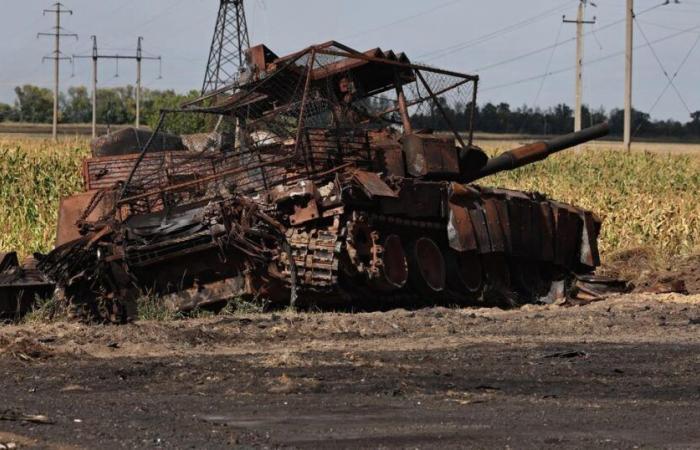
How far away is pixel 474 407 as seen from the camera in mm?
7309

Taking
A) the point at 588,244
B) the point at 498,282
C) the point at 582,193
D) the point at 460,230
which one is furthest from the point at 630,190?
the point at 460,230

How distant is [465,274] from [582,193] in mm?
11691

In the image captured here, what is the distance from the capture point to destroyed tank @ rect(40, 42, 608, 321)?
13.3 m

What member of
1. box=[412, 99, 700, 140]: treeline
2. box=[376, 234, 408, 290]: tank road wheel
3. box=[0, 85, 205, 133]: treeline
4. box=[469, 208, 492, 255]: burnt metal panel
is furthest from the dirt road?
box=[0, 85, 205, 133]: treeline

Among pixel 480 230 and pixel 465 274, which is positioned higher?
pixel 480 230

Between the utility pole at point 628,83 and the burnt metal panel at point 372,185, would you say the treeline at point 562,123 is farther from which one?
the burnt metal panel at point 372,185

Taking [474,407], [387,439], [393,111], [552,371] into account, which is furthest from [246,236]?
[387,439]

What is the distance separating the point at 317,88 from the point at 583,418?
9.08 m

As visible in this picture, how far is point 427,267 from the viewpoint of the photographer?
14.8 metres

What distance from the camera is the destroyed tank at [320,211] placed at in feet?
43.7

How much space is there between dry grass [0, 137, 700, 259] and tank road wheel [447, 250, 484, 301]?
20.0ft

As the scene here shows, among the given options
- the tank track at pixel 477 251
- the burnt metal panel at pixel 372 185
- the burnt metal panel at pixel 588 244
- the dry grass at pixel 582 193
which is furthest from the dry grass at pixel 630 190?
the burnt metal panel at pixel 372 185

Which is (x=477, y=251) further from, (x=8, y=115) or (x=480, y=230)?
(x=8, y=115)

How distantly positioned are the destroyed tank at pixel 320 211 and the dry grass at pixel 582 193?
5.00 meters
